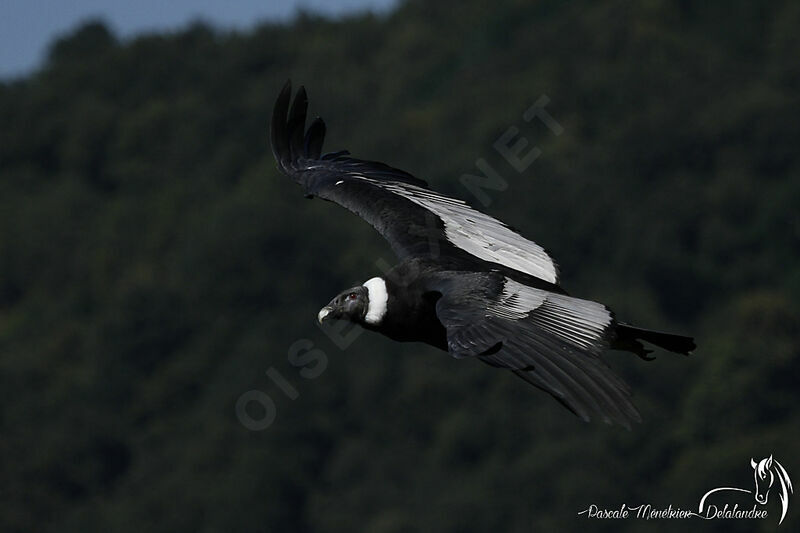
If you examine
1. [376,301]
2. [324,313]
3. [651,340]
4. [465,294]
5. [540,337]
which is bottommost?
[651,340]

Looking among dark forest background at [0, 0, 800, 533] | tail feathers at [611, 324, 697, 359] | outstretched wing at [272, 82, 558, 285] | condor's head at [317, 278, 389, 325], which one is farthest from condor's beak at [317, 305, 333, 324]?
dark forest background at [0, 0, 800, 533]

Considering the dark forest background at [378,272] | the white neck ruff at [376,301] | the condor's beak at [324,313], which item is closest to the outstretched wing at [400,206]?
the white neck ruff at [376,301]

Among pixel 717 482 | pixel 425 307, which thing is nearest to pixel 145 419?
pixel 717 482

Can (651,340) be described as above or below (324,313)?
below

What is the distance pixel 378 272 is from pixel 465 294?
43586 mm

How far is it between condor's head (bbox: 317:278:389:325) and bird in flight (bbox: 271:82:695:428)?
1 centimetres

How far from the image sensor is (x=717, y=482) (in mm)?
48719

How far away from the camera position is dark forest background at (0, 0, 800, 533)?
5444cm

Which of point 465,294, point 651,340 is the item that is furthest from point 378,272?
point 465,294

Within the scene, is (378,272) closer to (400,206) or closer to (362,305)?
(400,206)

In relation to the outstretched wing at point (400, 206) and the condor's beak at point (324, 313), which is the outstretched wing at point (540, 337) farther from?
the condor's beak at point (324, 313)

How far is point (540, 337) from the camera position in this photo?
11.8 meters

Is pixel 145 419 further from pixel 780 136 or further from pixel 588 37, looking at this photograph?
pixel 588 37

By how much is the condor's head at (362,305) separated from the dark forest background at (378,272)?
115 ft
